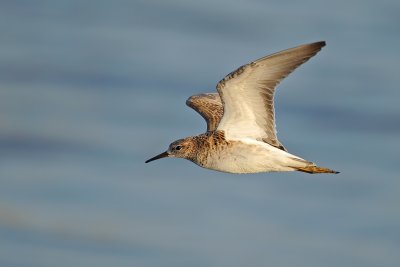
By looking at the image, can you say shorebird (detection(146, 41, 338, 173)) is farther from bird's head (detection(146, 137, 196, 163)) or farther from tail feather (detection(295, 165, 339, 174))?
bird's head (detection(146, 137, 196, 163))

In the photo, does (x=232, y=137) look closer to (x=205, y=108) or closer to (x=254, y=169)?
(x=254, y=169)

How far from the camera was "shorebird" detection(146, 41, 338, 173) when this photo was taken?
14.8 metres

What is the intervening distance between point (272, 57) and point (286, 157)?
1307 mm

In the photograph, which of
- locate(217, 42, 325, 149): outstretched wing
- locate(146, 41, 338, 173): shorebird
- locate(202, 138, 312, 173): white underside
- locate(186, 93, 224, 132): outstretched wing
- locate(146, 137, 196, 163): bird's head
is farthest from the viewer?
locate(186, 93, 224, 132): outstretched wing

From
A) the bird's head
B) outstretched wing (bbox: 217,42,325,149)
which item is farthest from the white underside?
the bird's head

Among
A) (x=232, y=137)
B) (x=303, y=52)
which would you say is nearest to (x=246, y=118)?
(x=232, y=137)

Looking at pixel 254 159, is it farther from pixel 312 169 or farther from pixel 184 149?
pixel 184 149

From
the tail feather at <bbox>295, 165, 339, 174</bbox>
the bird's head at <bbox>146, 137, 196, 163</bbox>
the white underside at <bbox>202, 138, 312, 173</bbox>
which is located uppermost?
the bird's head at <bbox>146, 137, 196, 163</bbox>

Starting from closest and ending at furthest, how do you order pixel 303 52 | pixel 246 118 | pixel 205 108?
1. pixel 303 52
2. pixel 246 118
3. pixel 205 108

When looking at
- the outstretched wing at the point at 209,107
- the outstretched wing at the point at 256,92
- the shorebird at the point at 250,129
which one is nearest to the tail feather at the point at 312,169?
the shorebird at the point at 250,129

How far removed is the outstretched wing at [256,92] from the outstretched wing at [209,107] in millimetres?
1123

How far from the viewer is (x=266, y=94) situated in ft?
49.6

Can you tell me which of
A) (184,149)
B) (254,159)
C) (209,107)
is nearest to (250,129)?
(254,159)

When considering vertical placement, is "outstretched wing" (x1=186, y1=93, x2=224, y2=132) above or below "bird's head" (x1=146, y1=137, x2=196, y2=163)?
above
